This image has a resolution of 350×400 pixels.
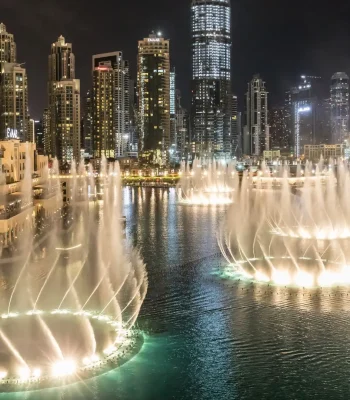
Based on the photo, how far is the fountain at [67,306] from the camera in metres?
14.4

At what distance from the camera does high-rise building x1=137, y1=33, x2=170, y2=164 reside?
13225cm

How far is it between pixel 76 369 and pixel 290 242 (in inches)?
767

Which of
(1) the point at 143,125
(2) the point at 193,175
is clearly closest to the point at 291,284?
(2) the point at 193,175

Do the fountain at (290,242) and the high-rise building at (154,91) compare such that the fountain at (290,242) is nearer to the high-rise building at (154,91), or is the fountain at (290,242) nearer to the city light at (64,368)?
the city light at (64,368)

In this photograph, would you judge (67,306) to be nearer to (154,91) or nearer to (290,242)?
(290,242)

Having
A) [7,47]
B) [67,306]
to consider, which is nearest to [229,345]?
[67,306]

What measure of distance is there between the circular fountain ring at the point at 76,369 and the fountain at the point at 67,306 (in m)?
0.02

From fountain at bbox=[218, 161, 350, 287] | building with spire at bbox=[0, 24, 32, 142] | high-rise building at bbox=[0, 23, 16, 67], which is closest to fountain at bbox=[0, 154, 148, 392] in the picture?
fountain at bbox=[218, 161, 350, 287]

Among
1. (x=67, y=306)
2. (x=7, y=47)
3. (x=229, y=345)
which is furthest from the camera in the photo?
(x=7, y=47)

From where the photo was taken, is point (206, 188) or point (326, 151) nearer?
point (206, 188)

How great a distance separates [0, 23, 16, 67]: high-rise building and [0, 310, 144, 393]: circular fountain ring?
113455mm

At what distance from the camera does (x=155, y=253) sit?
93.5 ft

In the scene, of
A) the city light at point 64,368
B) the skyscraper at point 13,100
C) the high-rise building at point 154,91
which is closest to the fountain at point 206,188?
the skyscraper at point 13,100

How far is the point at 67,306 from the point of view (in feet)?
63.0
